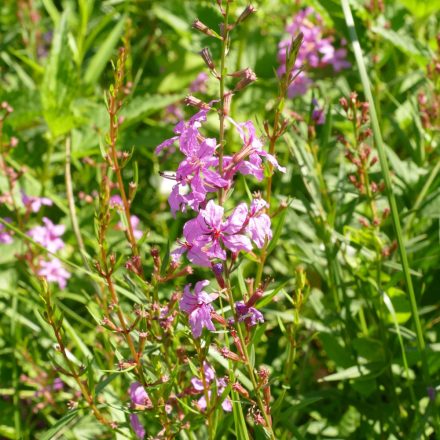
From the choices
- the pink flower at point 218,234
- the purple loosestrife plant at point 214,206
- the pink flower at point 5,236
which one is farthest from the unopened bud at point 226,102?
the pink flower at point 5,236

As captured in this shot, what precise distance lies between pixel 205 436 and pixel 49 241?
1.14 metres

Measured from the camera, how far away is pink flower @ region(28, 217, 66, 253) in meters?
2.76

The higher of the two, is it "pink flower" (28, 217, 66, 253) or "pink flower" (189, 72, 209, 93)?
"pink flower" (189, 72, 209, 93)

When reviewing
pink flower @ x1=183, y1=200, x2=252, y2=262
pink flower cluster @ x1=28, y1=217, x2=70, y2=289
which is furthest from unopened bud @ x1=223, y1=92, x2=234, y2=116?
pink flower cluster @ x1=28, y1=217, x2=70, y2=289

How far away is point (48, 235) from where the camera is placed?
2.83m

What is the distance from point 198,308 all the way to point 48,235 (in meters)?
1.59

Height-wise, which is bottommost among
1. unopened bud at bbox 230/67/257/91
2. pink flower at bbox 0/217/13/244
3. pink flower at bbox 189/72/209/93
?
pink flower at bbox 0/217/13/244

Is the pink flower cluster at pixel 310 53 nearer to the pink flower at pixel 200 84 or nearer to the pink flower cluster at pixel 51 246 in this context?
the pink flower at pixel 200 84

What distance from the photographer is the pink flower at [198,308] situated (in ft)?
4.48

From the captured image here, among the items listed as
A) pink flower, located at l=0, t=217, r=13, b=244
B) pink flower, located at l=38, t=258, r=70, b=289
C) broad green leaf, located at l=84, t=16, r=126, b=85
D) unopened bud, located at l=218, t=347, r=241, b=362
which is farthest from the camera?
broad green leaf, located at l=84, t=16, r=126, b=85

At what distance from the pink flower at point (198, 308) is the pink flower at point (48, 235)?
4.77ft

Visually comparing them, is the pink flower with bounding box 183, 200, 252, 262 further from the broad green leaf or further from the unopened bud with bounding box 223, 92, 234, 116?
the broad green leaf

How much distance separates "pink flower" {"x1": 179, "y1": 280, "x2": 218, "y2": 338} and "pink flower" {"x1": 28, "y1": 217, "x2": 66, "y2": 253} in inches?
57.2

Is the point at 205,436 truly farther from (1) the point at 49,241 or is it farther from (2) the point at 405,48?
(2) the point at 405,48
